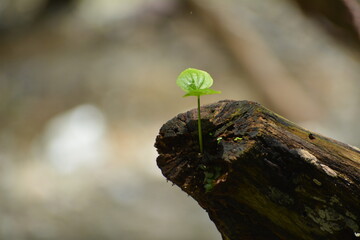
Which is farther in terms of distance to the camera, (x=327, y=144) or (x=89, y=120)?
(x=89, y=120)

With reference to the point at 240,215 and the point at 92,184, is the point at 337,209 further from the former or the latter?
the point at 92,184

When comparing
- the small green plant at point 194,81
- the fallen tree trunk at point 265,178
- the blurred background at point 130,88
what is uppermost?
the blurred background at point 130,88

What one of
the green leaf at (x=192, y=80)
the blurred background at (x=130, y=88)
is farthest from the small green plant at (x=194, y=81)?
the blurred background at (x=130, y=88)

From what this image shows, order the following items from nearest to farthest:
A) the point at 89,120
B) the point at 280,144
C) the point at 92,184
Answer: the point at 280,144, the point at 92,184, the point at 89,120

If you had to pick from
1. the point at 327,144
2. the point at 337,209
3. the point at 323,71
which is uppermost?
the point at 323,71

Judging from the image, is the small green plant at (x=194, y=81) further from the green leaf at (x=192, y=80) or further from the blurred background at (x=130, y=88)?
the blurred background at (x=130, y=88)

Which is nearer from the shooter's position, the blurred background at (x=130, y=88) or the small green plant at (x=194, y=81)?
the small green plant at (x=194, y=81)

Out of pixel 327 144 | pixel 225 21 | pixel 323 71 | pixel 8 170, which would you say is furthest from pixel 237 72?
pixel 327 144
